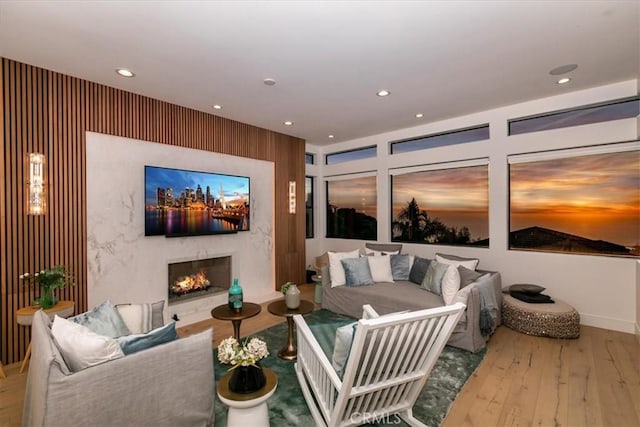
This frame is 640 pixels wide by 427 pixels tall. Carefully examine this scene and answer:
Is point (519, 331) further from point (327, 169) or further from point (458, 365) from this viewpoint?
point (327, 169)

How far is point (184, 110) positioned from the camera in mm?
4375

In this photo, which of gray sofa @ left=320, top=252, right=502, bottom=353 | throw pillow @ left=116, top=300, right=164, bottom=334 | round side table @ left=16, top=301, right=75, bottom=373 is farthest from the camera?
gray sofa @ left=320, top=252, right=502, bottom=353

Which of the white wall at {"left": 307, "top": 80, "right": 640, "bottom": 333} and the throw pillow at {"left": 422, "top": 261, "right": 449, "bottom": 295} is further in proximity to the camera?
the throw pillow at {"left": 422, "top": 261, "right": 449, "bottom": 295}

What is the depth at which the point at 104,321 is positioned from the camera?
2076mm

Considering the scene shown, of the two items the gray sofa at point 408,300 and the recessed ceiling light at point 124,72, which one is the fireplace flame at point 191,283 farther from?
the recessed ceiling light at point 124,72

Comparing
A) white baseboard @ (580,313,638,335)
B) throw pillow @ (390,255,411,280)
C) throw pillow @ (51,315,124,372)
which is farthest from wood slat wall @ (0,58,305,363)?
white baseboard @ (580,313,638,335)

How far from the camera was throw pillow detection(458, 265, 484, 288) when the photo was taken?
12.1ft

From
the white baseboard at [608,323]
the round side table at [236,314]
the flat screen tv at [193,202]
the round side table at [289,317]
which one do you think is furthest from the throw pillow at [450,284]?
the flat screen tv at [193,202]

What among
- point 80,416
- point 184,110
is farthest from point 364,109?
point 80,416

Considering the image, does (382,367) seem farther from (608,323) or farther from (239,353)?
(608,323)

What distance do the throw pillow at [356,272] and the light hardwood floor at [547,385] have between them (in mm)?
1714

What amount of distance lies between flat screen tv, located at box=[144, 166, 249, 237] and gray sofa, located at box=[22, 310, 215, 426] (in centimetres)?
217

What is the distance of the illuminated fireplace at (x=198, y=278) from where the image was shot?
14.5 ft

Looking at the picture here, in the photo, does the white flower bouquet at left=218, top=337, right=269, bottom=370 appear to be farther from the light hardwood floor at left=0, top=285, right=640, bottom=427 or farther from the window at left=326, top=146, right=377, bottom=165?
the window at left=326, top=146, right=377, bottom=165
